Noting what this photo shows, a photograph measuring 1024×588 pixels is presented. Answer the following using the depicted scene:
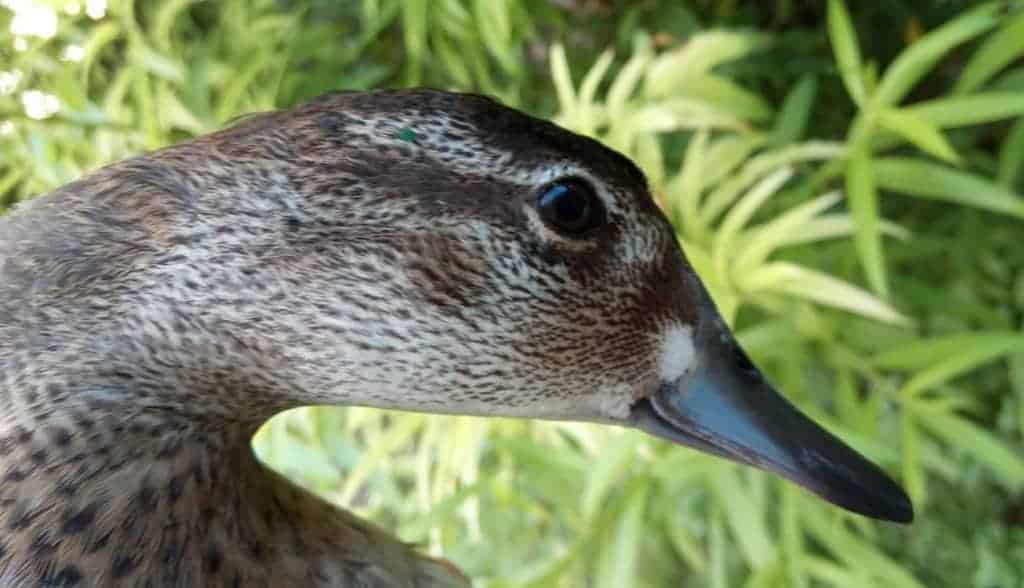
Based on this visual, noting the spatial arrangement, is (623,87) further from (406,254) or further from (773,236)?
(406,254)

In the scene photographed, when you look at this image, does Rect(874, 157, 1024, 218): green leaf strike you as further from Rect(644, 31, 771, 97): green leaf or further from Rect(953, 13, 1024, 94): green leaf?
Rect(644, 31, 771, 97): green leaf

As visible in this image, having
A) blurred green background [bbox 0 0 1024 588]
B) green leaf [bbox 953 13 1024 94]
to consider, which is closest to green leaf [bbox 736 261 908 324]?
blurred green background [bbox 0 0 1024 588]

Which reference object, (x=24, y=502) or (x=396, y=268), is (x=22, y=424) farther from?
(x=396, y=268)

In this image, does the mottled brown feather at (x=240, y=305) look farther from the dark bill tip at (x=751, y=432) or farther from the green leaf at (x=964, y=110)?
the green leaf at (x=964, y=110)

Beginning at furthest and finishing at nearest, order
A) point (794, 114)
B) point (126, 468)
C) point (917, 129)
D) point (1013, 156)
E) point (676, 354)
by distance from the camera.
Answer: point (794, 114) < point (1013, 156) < point (917, 129) < point (676, 354) < point (126, 468)

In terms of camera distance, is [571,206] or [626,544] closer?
[571,206]

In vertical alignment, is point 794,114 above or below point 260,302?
above

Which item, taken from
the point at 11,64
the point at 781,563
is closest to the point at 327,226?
the point at 781,563

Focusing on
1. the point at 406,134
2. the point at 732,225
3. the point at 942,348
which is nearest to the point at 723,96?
the point at 732,225
